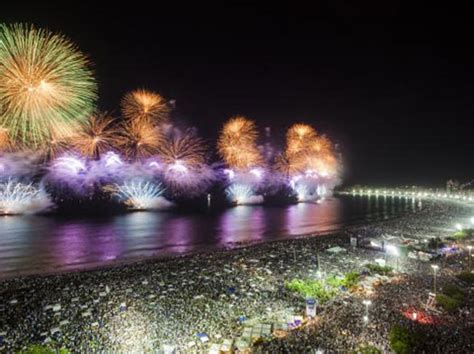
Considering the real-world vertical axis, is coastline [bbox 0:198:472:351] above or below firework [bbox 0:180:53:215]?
below

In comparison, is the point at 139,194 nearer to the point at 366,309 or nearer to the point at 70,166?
the point at 70,166

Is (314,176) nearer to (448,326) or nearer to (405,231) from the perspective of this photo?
(405,231)

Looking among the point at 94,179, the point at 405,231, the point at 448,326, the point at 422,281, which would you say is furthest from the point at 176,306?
the point at 94,179

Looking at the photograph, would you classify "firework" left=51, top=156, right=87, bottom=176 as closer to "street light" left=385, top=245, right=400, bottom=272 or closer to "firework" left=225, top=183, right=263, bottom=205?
A: "firework" left=225, top=183, right=263, bottom=205

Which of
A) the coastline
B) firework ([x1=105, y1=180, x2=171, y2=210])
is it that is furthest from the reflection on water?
firework ([x1=105, y1=180, x2=171, y2=210])

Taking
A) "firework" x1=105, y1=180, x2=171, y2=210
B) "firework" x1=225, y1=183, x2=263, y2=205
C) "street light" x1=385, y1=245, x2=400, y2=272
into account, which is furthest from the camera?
"firework" x1=225, y1=183, x2=263, y2=205

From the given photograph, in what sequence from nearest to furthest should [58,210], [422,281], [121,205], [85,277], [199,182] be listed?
[422,281] → [85,277] → [58,210] → [121,205] → [199,182]

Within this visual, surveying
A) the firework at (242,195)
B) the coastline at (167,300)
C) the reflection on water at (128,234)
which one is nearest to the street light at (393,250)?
the coastline at (167,300)
